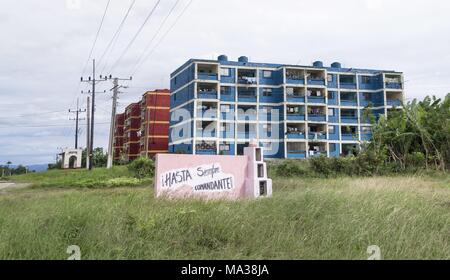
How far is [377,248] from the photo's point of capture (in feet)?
16.3

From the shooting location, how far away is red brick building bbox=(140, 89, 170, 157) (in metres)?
56.1

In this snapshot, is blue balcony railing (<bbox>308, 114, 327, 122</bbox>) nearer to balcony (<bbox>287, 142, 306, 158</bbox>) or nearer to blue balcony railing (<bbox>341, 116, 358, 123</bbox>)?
balcony (<bbox>287, 142, 306, 158</bbox>)

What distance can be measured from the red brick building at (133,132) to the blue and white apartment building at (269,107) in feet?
52.8

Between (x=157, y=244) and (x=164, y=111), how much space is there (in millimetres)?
54329

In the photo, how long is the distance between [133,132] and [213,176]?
57.4 m

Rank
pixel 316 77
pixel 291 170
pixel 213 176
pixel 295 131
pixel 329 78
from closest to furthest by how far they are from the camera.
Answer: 1. pixel 213 176
2. pixel 291 170
3. pixel 295 131
4. pixel 316 77
5. pixel 329 78

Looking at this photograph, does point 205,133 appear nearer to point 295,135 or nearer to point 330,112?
point 295,135

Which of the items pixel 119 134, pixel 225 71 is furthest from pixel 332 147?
pixel 119 134

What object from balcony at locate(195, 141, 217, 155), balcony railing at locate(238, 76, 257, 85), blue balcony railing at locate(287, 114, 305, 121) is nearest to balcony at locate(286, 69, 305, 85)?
blue balcony railing at locate(287, 114, 305, 121)

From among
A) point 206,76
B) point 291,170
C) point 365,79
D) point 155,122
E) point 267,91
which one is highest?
point 365,79

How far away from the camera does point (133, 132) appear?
66750 mm

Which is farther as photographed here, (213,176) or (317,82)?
(317,82)

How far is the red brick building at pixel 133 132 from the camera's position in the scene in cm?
6506
